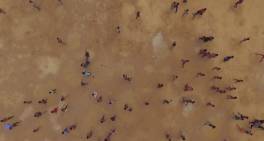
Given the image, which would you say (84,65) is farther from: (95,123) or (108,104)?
(95,123)

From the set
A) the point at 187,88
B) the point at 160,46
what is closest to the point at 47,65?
the point at 160,46

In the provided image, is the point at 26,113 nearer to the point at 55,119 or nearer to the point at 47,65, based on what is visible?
the point at 55,119

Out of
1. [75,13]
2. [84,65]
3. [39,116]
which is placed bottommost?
[39,116]

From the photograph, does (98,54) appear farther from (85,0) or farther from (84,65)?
(85,0)

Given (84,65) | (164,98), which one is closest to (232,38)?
(164,98)

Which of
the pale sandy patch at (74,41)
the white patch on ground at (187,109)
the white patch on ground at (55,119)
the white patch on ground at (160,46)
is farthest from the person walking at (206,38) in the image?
the white patch on ground at (55,119)

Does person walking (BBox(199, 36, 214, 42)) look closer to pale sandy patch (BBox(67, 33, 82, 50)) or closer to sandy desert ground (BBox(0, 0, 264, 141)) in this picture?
sandy desert ground (BBox(0, 0, 264, 141))

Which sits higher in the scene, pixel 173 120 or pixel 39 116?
pixel 39 116

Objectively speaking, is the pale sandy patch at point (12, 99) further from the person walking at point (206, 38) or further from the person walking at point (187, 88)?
the person walking at point (206, 38)
